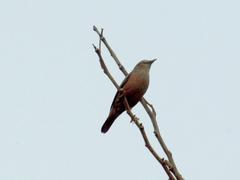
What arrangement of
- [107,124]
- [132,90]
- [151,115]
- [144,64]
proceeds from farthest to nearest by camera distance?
[144,64]
[107,124]
[132,90]
[151,115]

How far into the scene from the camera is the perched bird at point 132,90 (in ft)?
25.5

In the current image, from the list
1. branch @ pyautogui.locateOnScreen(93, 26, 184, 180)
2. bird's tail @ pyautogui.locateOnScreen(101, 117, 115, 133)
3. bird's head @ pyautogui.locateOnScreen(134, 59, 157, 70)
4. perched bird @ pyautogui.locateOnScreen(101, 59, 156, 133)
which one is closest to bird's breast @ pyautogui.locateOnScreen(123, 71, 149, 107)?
perched bird @ pyautogui.locateOnScreen(101, 59, 156, 133)

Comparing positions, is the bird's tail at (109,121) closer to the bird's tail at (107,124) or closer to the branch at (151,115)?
the bird's tail at (107,124)

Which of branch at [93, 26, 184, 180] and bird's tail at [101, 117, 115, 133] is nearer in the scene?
branch at [93, 26, 184, 180]

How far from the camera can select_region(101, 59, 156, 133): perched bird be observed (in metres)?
7.77

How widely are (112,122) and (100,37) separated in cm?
319

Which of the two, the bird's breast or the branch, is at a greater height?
the bird's breast

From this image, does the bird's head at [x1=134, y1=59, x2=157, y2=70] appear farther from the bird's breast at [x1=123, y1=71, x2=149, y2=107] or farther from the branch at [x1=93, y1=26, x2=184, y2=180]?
the branch at [x1=93, y1=26, x2=184, y2=180]

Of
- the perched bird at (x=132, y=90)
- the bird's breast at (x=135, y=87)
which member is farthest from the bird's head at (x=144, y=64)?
the bird's breast at (x=135, y=87)

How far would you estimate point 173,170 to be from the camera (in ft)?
12.3

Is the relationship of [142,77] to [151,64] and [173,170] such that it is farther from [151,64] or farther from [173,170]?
[173,170]

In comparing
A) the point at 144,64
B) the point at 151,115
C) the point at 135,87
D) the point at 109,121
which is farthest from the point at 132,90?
the point at 151,115

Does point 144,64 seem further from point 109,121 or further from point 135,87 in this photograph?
point 109,121

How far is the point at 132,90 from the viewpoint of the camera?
784 centimetres
